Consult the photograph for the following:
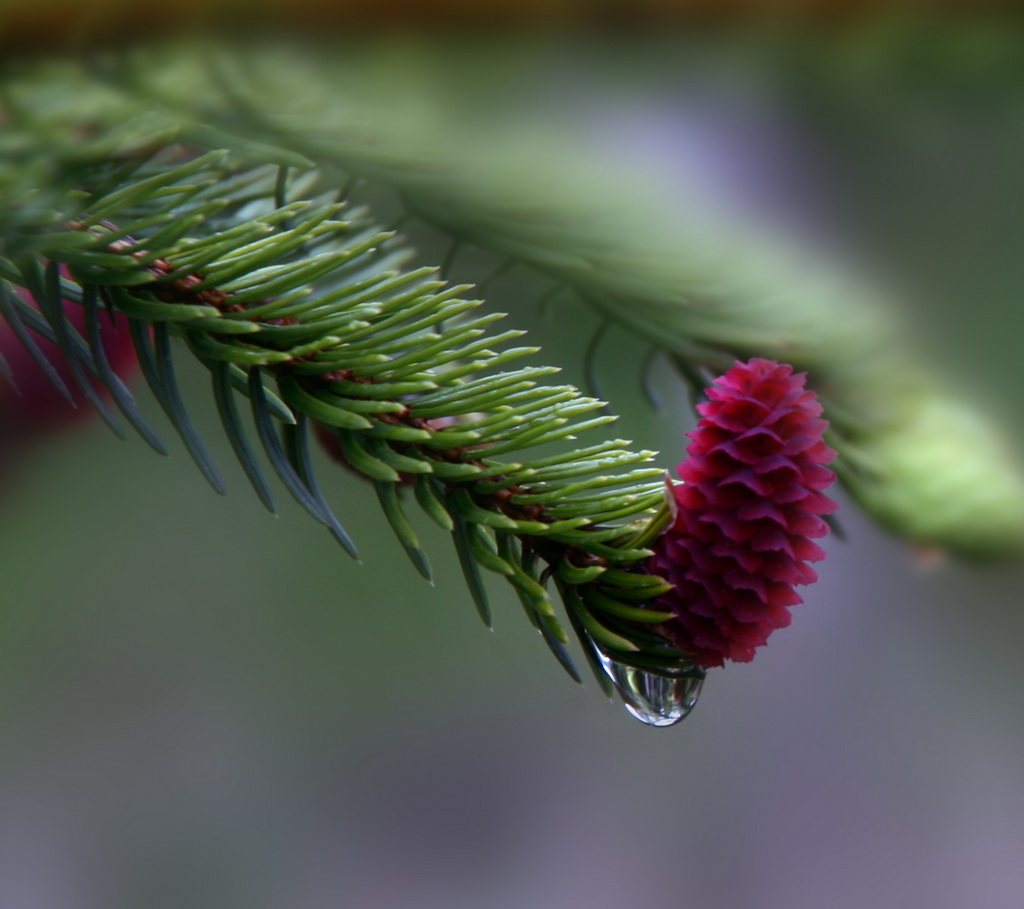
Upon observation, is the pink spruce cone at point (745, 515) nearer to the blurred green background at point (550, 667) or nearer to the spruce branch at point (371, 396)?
Answer: the spruce branch at point (371, 396)

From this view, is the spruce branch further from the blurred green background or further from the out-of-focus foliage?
the blurred green background

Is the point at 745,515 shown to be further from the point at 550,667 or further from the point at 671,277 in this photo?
the point at 550,667

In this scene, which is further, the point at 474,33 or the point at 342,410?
the point at 474,33

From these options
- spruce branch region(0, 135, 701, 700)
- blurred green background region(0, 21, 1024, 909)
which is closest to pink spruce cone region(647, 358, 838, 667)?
spruce branch region(0, 135, 701, 700)

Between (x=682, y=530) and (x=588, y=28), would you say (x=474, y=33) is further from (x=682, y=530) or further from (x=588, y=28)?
(x=682, y=530)

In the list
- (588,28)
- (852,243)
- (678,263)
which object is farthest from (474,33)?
(678,263)


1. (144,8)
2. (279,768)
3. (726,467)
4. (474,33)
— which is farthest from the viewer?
(279,768)

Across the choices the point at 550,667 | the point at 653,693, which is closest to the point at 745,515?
the point at 653,693
